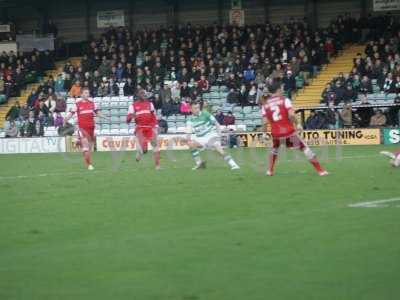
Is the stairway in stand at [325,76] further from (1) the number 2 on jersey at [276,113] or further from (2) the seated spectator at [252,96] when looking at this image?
(1) the number 2 on jersey at [276,113]

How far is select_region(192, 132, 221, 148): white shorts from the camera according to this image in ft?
77.1

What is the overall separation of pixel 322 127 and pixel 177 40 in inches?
444

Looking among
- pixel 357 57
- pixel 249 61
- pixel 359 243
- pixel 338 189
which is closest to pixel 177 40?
pixel 249 61

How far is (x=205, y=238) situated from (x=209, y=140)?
12577 millimetres

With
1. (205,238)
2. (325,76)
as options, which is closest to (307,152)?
(205,238)

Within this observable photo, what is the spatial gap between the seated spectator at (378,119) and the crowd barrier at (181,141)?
1.81 ft

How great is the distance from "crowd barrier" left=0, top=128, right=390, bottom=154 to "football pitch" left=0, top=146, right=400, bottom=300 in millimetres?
15934

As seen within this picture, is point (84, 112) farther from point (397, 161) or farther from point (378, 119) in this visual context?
point (378, 119)

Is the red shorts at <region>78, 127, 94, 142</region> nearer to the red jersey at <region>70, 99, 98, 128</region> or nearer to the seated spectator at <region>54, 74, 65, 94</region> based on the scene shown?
the red jersey at <region>70, 99, 98, 128</region>

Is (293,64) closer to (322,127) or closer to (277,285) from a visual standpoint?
(322,127)

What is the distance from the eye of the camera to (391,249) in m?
10.0

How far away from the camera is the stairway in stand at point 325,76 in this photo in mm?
40875

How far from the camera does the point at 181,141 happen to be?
38.6 metres

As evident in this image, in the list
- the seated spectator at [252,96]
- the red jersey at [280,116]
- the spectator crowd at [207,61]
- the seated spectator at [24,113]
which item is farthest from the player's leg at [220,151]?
the seated spectator at [24,113]
